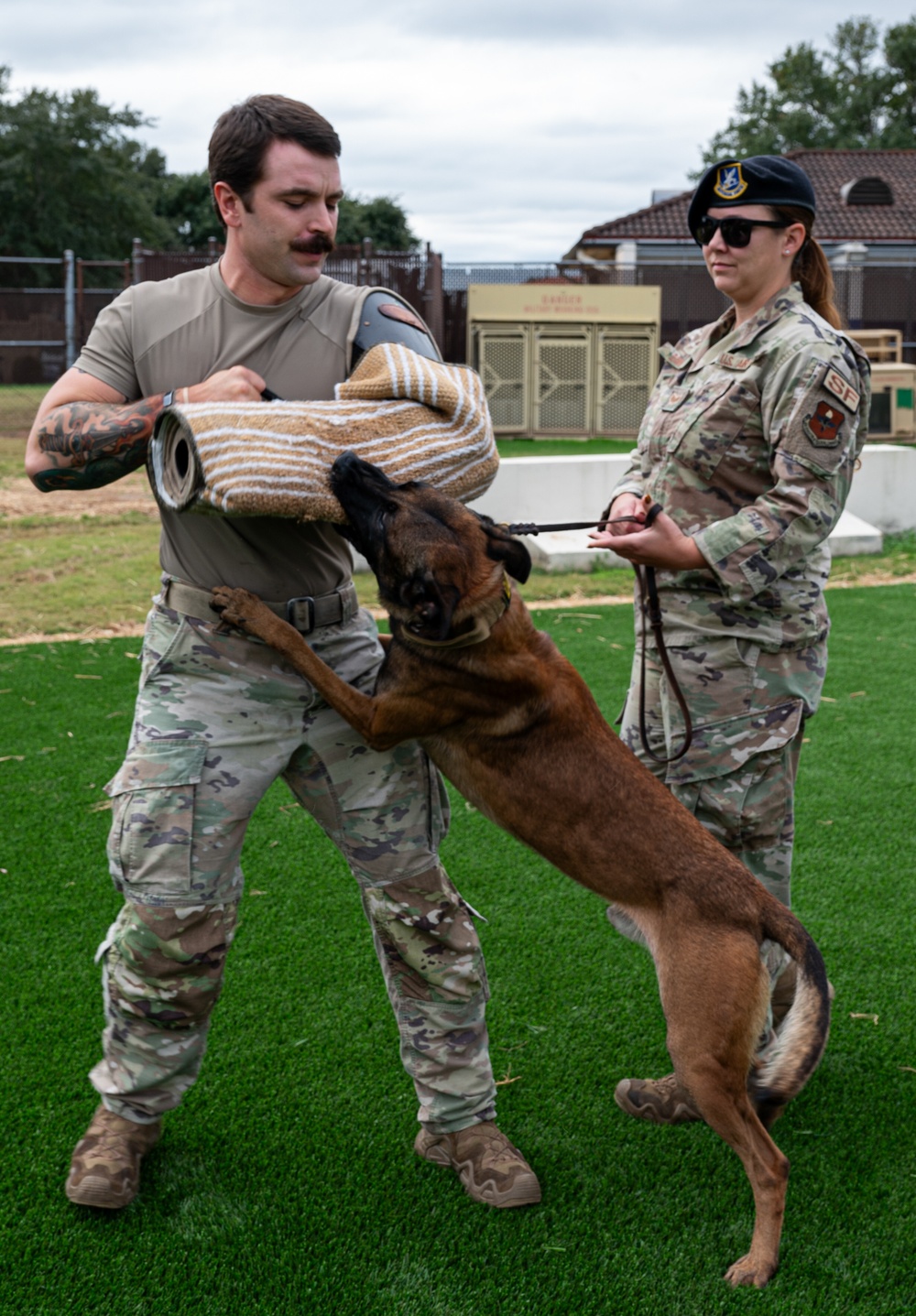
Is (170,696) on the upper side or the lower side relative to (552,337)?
lower

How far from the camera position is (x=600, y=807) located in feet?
9.04

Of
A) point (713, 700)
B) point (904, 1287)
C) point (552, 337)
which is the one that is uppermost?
point (552, 337)

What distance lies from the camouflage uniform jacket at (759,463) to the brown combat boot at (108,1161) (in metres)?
1.90

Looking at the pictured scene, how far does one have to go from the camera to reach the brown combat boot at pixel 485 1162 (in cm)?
282

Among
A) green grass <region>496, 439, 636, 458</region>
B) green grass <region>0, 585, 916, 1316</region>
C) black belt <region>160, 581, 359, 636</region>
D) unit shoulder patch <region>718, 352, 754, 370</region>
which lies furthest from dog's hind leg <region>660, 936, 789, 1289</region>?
green grass <region>496, 439, 636, 458</region>

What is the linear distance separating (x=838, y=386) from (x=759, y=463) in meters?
0.28

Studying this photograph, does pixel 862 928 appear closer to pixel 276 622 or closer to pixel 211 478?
pixel 276 622

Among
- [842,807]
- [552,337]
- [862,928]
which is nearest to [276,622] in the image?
[862,928]

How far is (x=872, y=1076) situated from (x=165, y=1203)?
79.8 inches

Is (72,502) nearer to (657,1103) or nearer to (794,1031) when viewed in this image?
(657,1103)

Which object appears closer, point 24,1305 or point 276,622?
Answer: point 24,1305

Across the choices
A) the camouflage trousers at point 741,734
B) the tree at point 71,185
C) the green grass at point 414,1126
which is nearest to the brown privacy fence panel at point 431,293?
the green grass at point 414,1126

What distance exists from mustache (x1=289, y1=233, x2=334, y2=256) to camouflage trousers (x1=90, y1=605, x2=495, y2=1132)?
2.87 ft

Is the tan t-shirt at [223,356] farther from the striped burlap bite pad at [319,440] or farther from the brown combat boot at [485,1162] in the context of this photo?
the brown combat boot at [485,1162]
